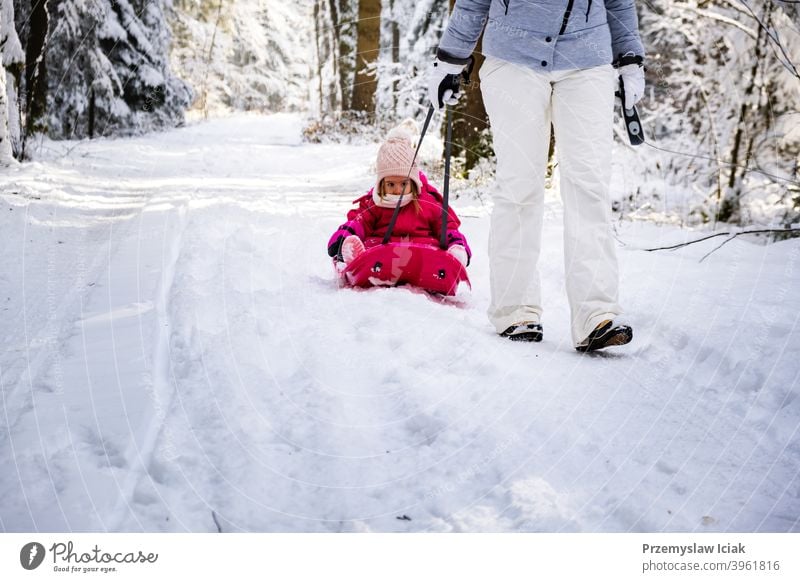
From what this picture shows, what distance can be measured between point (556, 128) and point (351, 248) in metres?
1.36

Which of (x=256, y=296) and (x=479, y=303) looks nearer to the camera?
(x=256, y=296)

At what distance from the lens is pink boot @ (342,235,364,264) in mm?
3527

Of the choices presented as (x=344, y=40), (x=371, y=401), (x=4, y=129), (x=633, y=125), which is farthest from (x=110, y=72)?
(x=371, y=401)

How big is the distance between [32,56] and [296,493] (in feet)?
29.3

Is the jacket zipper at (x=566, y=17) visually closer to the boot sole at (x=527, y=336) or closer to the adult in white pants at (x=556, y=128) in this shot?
the adult in white pants at (x=556, y=128)

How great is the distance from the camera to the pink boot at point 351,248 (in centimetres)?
353

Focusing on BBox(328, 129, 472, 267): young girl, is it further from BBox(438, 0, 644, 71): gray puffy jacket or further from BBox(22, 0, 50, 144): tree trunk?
BBox(22, 0, 50, 144): tree trunk

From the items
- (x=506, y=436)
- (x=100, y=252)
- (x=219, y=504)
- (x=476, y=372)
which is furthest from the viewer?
(x=100, y=252)

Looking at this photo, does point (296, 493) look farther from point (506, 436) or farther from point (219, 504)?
point (506, 436)

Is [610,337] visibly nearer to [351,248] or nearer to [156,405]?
[351,248]

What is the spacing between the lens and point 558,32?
8.51 ft

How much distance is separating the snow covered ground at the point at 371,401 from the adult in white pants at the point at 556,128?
243 mm
